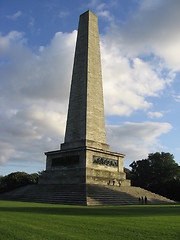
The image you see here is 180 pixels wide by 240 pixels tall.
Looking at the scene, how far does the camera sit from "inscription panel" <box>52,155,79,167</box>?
88.1 feet

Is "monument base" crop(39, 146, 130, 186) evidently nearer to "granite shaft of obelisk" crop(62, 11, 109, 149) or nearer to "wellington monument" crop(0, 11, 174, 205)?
"wellington monument" crop(0, 11, 174, 205)

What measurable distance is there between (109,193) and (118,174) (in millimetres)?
6555

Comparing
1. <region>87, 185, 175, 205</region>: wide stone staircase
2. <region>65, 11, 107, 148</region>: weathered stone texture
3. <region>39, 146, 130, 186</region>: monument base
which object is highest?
<region>65, 11, 107, 148</region>: weathered stone texture

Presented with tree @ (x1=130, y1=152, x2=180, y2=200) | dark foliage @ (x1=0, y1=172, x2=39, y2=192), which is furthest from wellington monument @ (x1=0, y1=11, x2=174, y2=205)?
tree @ (x1=130, y1=152, x2=180, y2=200)

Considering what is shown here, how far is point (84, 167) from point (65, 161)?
10.1 feet

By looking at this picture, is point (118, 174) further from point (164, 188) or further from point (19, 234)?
point (19, 234)

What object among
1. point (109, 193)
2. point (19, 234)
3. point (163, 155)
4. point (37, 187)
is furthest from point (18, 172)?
point (19, 234)

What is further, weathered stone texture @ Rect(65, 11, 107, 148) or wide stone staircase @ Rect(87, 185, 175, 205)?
weathered stone texture @ Rect(65, 11, 107, 148)

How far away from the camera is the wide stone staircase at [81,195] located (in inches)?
811

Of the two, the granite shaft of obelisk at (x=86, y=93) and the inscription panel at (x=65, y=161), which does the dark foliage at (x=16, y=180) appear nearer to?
the inscription panel at (x=65, y=161)

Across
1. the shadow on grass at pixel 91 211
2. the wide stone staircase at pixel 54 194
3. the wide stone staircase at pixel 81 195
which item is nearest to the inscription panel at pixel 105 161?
the wide stone staircase at pixel 81 195

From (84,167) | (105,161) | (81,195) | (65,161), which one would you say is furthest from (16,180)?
(81,195)

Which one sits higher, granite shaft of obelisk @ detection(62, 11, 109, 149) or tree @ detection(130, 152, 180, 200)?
granite shaft of obelisk @ detection(62, 11, 109, 149)

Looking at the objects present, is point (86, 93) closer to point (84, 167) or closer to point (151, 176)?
point (84, 167)
